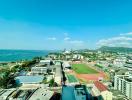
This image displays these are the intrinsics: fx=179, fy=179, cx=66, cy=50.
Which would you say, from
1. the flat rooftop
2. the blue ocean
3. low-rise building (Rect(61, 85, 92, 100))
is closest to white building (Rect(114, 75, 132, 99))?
low-rise building (Rect(61, 85, 92, 100))

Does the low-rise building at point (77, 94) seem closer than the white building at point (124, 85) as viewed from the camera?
Yes

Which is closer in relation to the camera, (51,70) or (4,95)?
(4,95)

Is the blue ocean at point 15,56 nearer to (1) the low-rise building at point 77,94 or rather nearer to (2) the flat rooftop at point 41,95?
(1) the low-rise building at point 77,94

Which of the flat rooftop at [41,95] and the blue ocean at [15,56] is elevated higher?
the flat rooftop at [41,95]

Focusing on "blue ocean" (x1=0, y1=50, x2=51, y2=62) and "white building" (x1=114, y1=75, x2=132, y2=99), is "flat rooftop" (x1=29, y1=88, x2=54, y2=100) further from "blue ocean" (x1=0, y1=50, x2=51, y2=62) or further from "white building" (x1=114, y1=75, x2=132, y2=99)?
"blue ocean" (x1=0, y1=50, x2=51, y2=62)

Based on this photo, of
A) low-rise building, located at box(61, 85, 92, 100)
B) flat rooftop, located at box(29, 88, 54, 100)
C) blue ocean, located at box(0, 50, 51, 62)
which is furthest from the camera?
blue ocean, located at box(0, 50, 51, 62)

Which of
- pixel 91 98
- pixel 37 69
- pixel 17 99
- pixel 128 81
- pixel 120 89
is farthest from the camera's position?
pixel 37 69

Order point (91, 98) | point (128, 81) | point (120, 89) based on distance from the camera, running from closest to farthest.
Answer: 1. point (91, 98)
2. point (128, 81)
3. point (120, 89)

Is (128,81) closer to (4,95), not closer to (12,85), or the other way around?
(4,95)

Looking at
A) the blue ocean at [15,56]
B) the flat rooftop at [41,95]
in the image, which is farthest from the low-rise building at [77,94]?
the blue ocean at [15,56]

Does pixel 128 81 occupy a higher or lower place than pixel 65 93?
higher

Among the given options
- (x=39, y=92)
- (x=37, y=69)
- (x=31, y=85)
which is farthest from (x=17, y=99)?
(x=37, y=69)
